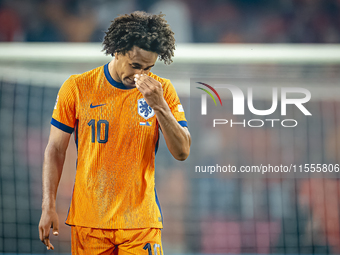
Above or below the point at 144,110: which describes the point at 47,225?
below

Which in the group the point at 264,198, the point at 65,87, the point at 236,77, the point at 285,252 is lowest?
the point at 285,252

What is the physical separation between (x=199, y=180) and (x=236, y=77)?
3.49 feet

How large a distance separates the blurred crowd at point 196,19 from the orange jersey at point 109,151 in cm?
185

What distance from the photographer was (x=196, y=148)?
325 cm

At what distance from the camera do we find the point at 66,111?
1.64 metres

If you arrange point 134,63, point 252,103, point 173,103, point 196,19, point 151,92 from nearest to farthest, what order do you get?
1. point 151,92
2. point 134,63
3. point 173,103
4. point 252,103
5. point 196,19

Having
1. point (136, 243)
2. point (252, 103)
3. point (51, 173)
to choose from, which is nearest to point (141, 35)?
point (51, 173)

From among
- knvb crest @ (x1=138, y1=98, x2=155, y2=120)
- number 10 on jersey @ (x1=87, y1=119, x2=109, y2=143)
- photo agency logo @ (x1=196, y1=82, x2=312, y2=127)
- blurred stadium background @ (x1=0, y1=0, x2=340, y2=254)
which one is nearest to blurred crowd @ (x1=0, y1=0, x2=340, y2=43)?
blurred stadium background @ (x1=0, y1=0, x2=340, y2=254)

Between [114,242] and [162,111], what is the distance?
2.09ft

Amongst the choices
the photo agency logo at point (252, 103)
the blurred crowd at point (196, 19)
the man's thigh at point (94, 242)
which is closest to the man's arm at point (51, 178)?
the man's thigh at point (94, 242)

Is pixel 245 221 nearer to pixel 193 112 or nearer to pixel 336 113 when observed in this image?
pixel 193 112

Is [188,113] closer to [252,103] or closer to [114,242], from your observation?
[252,103]

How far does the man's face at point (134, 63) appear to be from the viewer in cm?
158

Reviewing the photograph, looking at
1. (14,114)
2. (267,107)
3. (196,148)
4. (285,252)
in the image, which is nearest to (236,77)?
(267,107)
